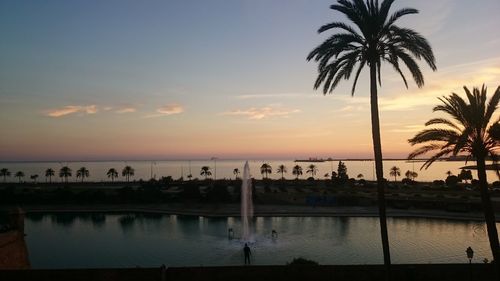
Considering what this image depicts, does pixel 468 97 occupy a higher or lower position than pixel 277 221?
higher

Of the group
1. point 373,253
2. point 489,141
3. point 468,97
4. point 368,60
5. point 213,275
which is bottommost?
point 373,253

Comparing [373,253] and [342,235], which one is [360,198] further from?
[373,253]

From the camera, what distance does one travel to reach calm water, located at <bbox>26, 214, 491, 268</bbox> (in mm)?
34188

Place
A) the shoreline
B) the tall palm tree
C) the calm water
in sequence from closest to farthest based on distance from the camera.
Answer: the tall palm tree, the calm water, the shoreline

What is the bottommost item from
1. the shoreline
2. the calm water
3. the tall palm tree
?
the calm water

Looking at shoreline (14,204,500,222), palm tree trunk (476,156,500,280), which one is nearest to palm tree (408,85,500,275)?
palm tree trunk (476,156,500,280)

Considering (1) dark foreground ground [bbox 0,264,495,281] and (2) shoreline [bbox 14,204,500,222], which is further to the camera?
(2) shoreline [bbox 14,204,500,222]

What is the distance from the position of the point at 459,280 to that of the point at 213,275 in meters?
10.7

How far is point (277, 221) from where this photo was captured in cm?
5566

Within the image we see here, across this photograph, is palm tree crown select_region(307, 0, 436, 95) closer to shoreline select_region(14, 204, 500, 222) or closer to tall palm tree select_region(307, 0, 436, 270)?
tall palm tree select_region(307, 0, 436, 270)

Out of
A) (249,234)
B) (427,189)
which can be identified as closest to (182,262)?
(249,234)

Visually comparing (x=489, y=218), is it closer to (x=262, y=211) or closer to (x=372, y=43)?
(x=372, y=43)

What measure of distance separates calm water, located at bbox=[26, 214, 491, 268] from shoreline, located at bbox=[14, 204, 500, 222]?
2594 mm

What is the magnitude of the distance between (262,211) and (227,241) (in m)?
21.7
